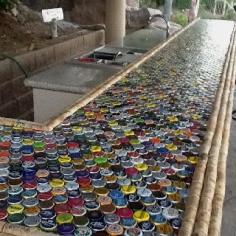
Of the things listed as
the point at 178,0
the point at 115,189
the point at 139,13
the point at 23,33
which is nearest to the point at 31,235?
the point at 115,189

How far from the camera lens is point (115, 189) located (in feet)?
3.32

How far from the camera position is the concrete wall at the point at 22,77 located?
3592 millimetres

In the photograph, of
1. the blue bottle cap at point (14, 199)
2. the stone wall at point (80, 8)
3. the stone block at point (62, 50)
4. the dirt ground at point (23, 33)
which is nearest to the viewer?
the blue bottle cap at point (14, 199)

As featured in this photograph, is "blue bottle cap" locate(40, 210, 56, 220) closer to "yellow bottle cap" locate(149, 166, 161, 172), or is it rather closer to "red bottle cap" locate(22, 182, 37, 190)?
"red bottle cap" locate(22, 182, 37, 190)

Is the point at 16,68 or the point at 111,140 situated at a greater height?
the point at 111,140

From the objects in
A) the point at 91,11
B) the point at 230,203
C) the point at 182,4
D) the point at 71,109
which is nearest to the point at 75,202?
the point at 71,109

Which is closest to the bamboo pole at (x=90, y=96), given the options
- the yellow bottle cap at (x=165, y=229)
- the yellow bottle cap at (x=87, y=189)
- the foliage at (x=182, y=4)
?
the yellow bottle cap at (x=87, y=189)

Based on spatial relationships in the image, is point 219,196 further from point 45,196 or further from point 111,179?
point 45,196

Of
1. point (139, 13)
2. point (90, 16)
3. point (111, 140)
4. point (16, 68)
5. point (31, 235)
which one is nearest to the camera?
point (31, 235)

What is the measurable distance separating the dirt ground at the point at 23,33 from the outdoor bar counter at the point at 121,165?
2503 mm

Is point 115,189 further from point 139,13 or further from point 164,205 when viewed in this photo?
point 139,13

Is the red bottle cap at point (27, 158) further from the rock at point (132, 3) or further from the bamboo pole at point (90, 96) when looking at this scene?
the rock at point (132, 3)

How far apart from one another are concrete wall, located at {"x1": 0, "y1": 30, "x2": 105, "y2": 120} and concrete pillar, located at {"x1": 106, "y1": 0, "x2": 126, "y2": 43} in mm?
2114

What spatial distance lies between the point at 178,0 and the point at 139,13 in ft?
19.5
